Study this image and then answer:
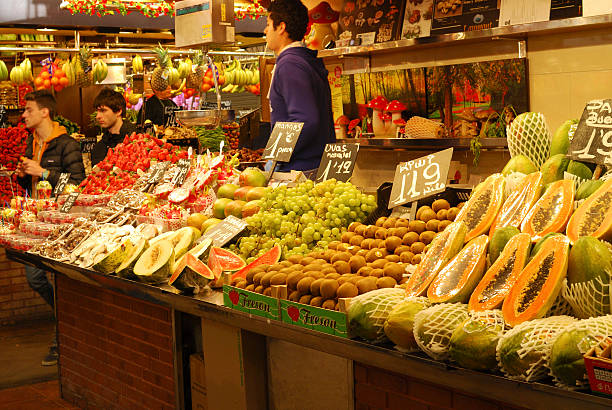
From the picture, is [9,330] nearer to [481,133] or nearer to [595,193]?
[481,133]

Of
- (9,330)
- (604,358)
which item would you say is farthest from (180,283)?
(9,330)

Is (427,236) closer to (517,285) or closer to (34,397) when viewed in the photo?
(517,285)

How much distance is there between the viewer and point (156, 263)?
3406 mm

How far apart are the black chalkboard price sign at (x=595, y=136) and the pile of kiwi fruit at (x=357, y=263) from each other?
548mm

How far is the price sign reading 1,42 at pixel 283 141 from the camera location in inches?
156

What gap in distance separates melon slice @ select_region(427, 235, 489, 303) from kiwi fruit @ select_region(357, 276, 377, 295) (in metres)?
0.23

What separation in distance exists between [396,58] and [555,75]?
1.57 metres

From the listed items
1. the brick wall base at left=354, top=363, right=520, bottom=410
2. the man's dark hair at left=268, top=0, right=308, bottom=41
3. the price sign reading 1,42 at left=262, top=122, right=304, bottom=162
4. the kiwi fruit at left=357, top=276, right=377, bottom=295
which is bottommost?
the brick wall base at left=354, top=363, right=520, bottom=410

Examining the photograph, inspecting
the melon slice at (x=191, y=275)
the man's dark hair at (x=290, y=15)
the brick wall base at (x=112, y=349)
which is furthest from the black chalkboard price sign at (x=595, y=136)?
the man's dark hair at (x=290, y=15)

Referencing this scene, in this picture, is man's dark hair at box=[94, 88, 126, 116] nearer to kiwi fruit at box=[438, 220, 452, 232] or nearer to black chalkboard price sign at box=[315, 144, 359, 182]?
black chalkboard price sign at box=[315, 144, 359, 182]

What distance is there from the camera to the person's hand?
21.1 ft

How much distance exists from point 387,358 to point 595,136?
96cm

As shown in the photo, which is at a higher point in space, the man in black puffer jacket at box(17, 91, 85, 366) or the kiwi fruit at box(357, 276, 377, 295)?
the man in black puffer jacket at box(17, 91, 85, 366)

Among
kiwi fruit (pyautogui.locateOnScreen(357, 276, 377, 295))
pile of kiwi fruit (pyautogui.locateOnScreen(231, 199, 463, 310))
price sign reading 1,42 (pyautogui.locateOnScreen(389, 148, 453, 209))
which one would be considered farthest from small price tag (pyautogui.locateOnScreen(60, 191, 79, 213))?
kiwi fruit (pyautogui.locateOnScreen(357, 276, 377, 295))
